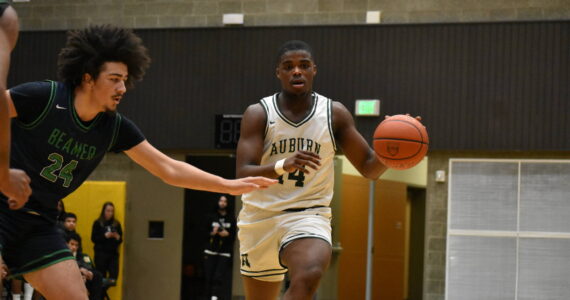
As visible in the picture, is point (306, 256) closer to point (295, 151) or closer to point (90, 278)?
point (295, 151)

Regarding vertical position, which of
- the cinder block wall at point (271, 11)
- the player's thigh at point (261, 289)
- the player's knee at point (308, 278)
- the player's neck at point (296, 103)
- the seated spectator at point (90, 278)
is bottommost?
the seated spectator at point (90, 278)

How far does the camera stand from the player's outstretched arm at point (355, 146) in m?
5.02

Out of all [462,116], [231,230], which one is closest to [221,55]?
[231,230]

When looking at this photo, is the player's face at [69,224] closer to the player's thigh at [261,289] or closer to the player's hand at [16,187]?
the player's thigh at [261,289]

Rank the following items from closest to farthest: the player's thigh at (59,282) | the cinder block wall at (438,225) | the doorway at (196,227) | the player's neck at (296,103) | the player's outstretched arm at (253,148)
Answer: the player's thigh at (59,282) → the player's outstretched arm at (253,148) → the player's neck at (296,103) → the cinder block wall at (438,225) → the doorway at (196,227)

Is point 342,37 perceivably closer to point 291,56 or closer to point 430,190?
point 430,190

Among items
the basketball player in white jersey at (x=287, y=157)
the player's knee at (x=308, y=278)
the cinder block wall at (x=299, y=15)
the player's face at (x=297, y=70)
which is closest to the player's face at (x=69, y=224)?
the cinder block wall at (x=299, y=15)

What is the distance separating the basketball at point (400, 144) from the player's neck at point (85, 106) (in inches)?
71.2

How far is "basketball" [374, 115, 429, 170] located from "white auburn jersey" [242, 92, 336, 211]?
37 cm

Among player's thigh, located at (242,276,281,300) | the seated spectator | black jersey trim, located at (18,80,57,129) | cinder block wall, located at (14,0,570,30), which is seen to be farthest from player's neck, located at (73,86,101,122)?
cinder block wall, located at (14,0,570,30)

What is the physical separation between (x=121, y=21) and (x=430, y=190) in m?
5.74

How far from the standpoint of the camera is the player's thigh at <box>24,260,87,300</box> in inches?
142

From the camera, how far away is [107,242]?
11.9 meters

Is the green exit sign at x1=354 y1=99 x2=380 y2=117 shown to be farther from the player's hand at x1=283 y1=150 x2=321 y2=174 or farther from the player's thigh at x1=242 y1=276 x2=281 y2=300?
the player's hand at x1=283 y1=150 x2=321 y2=174
